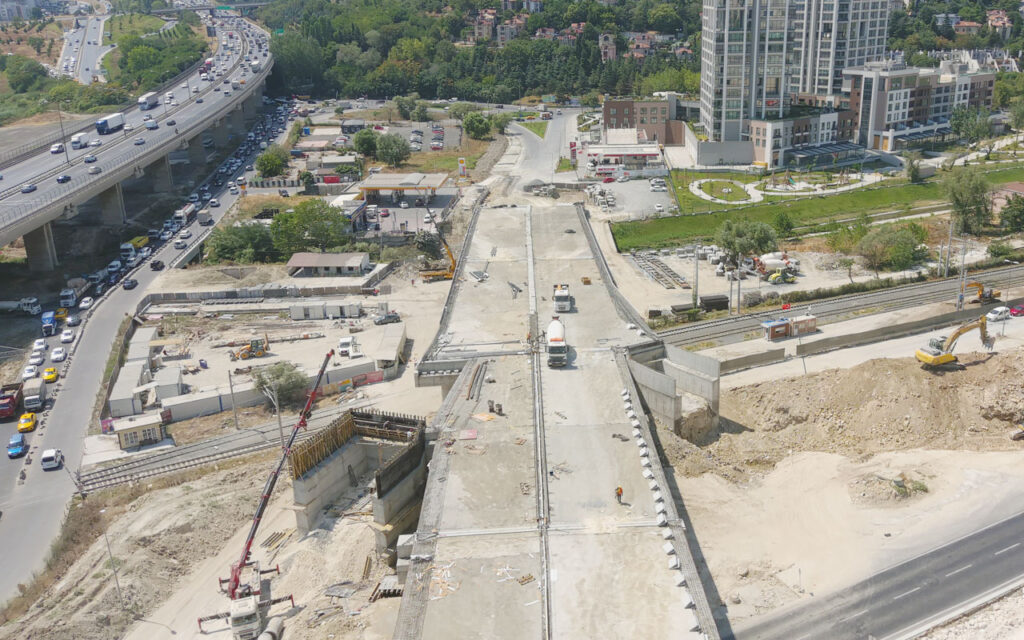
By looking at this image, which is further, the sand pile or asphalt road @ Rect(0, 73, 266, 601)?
asphalt road @ Rect(0, 73, 266, 601)

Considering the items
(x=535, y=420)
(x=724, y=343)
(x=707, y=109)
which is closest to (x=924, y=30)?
(x=707, y=109)

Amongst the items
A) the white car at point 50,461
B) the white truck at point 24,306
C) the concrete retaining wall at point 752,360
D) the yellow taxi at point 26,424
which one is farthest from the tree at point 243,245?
the concrete retaining wall at point 752,360


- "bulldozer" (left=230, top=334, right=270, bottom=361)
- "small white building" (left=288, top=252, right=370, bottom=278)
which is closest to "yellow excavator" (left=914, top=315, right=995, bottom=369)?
"bulldozer" (left=230, top=334, right=270, bottom=361)

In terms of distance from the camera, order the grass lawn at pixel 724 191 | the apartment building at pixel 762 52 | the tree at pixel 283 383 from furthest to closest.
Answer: the apartment building at pixel 762 52, the grass lawn at pixel 724 191, the tree at pixel 283 383

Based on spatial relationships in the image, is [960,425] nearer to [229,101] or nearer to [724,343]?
[724,343]

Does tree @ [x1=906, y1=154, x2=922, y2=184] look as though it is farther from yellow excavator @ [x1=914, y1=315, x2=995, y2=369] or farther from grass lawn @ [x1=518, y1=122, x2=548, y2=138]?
grass lawn @ [x1=518, y1=122, x2=548, y2=138]

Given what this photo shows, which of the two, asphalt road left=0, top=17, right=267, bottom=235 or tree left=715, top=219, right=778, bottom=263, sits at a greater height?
asphalt road left=0, top=17, right=267, bottom=235

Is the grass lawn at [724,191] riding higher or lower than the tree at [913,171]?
lower

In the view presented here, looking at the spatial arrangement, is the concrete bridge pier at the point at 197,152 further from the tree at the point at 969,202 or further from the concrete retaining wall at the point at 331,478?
the tree at the point at 969,202
